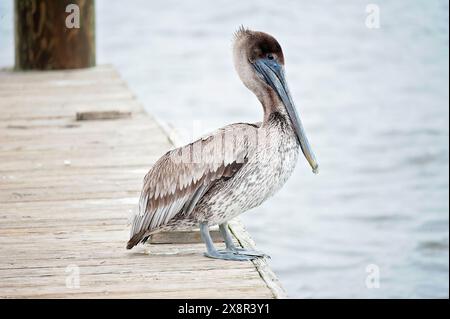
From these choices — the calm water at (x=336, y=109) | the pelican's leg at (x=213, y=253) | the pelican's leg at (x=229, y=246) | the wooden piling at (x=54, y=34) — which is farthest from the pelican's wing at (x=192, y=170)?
the wooden piling at (x=54, y=34)

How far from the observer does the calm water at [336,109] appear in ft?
26.2

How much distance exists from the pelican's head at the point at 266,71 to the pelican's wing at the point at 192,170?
159mm

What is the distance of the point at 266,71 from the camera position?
13.0 feet

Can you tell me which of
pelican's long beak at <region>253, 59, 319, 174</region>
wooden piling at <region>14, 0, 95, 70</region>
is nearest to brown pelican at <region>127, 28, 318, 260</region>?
pelican's long beak at <region>253, 59, 319, 174</region>

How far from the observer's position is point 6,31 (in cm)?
1220

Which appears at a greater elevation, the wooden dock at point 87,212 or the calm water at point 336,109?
the wooden dock at point 87,212

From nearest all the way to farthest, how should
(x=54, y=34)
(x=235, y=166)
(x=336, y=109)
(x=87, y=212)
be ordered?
(x=235, y=166) < (x=87, y=212) < (x=54, y=34) < (x=336, y=109)

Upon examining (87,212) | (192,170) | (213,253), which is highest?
(192,170)

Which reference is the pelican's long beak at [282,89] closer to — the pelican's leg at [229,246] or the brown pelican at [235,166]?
the brown pelican at [235,166]

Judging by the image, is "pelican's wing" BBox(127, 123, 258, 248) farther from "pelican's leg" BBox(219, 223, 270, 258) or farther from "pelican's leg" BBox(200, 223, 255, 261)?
"pelican's leg" BBox(219, 223, 270, 258)

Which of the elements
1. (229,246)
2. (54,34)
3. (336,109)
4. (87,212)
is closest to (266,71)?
(229,246)

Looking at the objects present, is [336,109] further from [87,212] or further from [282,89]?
[282,89]

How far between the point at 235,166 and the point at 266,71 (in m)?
0.39

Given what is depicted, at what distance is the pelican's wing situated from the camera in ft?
12.5
